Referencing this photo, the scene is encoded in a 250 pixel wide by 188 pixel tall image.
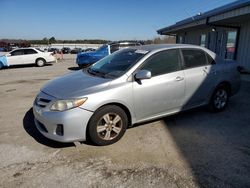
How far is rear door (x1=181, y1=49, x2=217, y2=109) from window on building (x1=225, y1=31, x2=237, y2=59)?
772cm

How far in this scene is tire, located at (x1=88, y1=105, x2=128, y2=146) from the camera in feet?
11.2

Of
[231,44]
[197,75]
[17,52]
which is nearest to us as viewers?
[197,75]

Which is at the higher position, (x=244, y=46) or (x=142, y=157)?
(x=244, y=46)

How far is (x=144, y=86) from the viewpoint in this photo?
3793mm

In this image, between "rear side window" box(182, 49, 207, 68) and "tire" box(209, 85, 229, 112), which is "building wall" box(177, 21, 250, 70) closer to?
"tire" box(209, 85, 229, 112)

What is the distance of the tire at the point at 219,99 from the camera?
16.5 feet

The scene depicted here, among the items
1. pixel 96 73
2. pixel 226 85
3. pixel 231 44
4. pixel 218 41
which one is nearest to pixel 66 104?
pixel 96 73

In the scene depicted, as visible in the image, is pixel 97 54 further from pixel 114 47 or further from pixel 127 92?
pixel 127 92

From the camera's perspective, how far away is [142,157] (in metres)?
3.24

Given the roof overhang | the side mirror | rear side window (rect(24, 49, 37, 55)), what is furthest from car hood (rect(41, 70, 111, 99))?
rear side window (rect(24, 49, 37, 55))

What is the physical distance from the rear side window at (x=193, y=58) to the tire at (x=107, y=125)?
181 cm

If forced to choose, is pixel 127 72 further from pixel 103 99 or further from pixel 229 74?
pixel 229 74

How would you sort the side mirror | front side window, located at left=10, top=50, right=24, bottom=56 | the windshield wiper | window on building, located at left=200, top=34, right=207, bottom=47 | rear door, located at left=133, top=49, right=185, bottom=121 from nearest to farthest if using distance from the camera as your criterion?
the side mirror → rear door, located at left=133, top=49, right=185, bottom=121 → the windshield wiper → window on building, located at left=200, top=34, right=207, bottom=47 → front side window, located at left=10, top=50, right=24, bottom=56

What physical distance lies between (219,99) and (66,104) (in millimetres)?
3624
